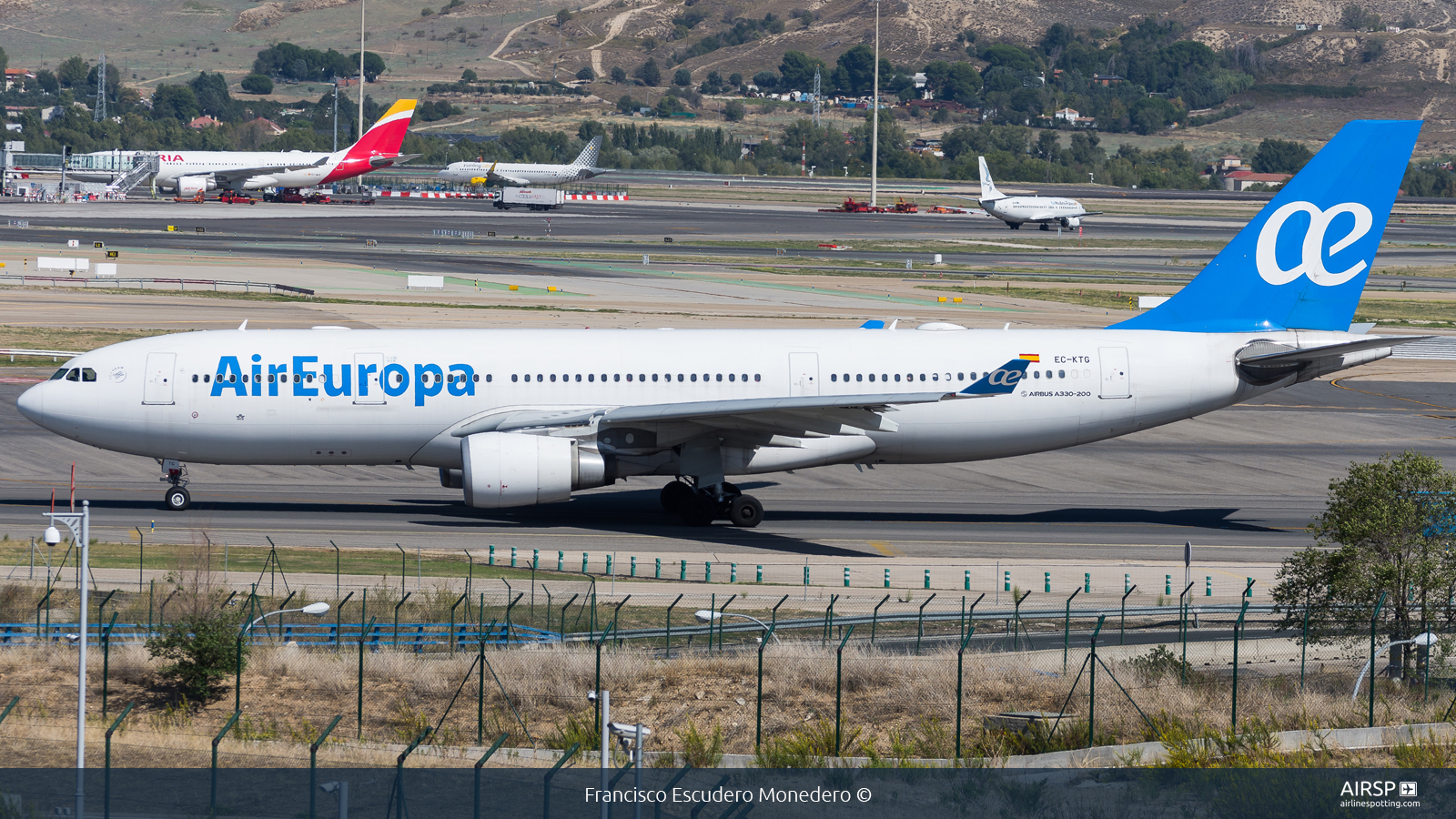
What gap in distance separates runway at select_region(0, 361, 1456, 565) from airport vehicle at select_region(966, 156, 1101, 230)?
108093 millimetres

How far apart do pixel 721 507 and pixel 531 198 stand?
136502 millimetres

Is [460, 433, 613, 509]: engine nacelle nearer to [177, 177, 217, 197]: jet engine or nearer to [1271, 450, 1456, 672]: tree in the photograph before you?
[1271, 450, 1456, 672]: tree

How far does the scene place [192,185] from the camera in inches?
6565

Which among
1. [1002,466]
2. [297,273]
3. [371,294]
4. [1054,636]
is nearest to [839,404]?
[1054,636]

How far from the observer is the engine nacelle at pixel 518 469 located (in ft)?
124

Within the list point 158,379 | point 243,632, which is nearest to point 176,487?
point 158,379

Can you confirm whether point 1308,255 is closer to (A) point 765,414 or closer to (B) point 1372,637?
(A) point 765,414

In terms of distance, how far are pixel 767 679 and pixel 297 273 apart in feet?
252

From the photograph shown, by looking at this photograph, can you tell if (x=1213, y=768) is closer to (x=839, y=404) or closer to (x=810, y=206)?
(x=839, y=404)

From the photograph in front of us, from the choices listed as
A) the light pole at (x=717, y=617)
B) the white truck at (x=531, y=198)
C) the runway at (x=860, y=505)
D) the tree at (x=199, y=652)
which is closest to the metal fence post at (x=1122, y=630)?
the light pole at (x=717, y=617)

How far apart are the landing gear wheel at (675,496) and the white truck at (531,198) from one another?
134 m

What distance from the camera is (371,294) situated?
8781cm

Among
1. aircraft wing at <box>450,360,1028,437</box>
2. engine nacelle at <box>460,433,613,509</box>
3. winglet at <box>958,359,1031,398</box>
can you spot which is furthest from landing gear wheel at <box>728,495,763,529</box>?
winglet at <box>958,359,1031,398</box>

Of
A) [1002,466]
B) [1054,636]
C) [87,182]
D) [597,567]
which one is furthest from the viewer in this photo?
[87,182]
